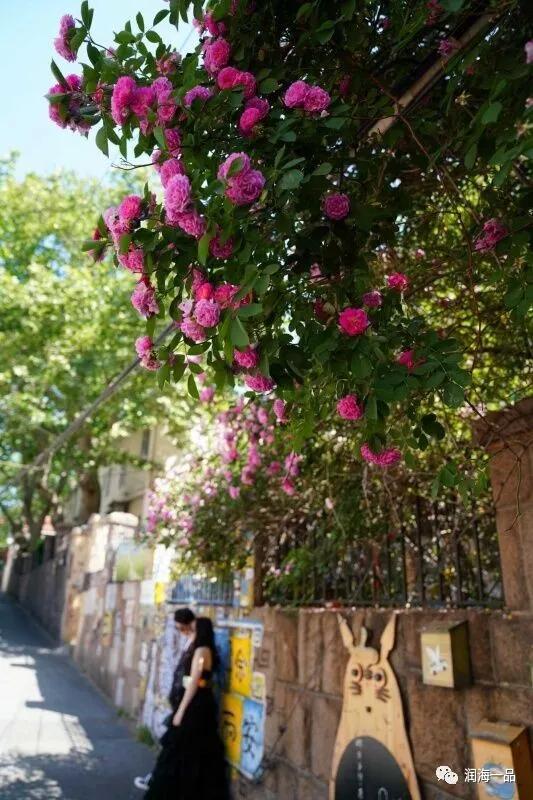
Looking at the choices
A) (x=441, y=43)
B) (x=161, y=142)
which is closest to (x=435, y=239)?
(x=441, y=43)

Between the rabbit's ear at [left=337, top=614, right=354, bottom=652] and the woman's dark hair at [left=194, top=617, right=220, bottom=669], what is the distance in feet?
6.76

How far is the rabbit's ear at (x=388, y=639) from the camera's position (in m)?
3.38

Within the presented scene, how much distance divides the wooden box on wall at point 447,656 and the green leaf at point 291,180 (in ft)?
7.45

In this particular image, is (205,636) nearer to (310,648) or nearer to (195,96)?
(310,648)

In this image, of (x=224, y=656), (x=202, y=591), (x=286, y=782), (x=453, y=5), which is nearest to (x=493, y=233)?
(x=453, y=5)

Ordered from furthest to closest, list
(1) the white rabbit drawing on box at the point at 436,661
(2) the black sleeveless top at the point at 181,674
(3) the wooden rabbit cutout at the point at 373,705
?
(2) the black sleeveless top at the point at 181,674 < (3) the wooden rabbit cutout at the point at 373,705 < (1) the white rabbit drawing on box at the point at 436,661

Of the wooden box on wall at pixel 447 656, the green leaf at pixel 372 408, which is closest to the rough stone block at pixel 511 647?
the wooden box on wall at pixel 447 656

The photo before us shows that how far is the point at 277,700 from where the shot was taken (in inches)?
179

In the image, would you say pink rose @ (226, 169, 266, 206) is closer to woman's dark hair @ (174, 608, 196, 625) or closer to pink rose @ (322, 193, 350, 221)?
pink rose @ (322, 193, 350, 221)

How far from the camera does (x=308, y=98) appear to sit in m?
1.93

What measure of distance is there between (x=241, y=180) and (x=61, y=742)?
7363 mm

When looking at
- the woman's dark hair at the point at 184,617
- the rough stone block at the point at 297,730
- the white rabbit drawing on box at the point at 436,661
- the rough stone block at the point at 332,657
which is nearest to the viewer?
the white rabbit drawing on box at the point at 436,661

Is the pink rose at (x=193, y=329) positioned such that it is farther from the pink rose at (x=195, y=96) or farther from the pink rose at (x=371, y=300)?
the pink rose at (x=195, y=96)

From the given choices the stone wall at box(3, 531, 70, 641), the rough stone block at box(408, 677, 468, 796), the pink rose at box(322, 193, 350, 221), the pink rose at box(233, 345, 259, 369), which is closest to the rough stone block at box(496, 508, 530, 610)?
the rough stone block at box(408, 677, 468, 796)
